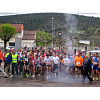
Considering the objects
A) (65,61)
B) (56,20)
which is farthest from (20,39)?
(56,20)

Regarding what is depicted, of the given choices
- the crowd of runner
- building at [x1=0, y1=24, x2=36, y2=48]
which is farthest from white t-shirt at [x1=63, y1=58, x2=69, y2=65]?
building at [x1=0, y1=24, x2=36, y2=48]

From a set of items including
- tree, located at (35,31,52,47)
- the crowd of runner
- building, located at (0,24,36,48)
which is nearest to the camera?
the crowd of runner

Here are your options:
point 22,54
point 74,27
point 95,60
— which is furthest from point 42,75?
point 74,27

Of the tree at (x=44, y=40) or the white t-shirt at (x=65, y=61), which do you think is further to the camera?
the tree at (x=44, y=40)

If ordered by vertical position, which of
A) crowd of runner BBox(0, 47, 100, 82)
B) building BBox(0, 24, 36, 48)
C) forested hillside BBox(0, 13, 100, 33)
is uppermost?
forested hillside BBox(0, 13, 100, 33)

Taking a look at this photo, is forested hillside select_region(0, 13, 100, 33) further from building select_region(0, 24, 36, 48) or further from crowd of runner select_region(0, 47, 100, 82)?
crowd of runner select_region(0, 47, 100, 82)

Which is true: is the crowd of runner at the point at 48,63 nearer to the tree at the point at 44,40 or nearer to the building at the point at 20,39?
the building at the point at 20,39

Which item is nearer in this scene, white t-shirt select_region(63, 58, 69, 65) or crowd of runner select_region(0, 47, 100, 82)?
crowd of runner select_region(0, 47, 100, 82)

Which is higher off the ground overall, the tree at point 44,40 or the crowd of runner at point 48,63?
the tree at point 44,40

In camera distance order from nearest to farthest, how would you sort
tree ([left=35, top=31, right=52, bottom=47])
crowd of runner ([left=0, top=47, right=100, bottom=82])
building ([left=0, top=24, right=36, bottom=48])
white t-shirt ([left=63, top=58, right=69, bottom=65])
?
crowd of runner ([left=0, top=47, right=100, bottom=82]), white t-shirt ([left=63, top=58, right=69, bottom=65]), building ([left=0, top=24, right=36, bottom=48]), tree ([left=35, top=31, right=52, bottom=47])

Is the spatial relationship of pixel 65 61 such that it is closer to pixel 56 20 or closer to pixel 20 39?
pixel 20 39

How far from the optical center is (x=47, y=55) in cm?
1102

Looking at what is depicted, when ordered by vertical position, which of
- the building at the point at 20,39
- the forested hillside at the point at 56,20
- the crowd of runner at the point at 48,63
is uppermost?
the forested hillside at the point at 56,20

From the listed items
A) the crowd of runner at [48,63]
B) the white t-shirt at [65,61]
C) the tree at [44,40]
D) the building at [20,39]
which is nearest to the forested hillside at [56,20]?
the building at [20,39]
